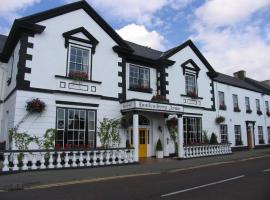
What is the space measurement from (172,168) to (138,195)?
6476 mm

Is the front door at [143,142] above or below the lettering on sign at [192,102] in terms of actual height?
below

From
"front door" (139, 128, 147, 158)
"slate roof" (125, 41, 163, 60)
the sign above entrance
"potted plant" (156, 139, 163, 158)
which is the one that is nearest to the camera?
the sign above entrance

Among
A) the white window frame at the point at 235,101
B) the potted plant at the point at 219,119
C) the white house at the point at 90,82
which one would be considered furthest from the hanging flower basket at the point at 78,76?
the white window frame at the point at 235,101

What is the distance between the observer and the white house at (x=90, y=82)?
13.5 meters

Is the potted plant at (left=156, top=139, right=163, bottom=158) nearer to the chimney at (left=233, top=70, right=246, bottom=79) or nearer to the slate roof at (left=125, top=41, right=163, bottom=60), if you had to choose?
the slate roof at (left=125, top=41, right=163, bottom=60)

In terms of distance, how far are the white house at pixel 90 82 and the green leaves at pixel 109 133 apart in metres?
0.33

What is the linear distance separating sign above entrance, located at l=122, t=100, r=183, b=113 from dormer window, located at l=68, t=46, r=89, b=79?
9.44 ft

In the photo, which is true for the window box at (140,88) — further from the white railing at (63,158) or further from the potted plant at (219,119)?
the potted plant at (219,119)

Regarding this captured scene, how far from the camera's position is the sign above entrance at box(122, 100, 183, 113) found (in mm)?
15336

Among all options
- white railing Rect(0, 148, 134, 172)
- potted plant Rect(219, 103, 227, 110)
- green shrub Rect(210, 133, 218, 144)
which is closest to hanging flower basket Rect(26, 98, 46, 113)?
white railing Rect(0, 148, 134, 172)

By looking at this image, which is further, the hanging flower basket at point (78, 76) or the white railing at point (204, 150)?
the white railing at point (204, 150)

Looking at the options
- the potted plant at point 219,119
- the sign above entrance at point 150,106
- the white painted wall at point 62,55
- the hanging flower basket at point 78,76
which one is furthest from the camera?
the potted plant at point 219,119

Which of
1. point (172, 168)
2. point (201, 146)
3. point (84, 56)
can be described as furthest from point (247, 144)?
point (84, 56)

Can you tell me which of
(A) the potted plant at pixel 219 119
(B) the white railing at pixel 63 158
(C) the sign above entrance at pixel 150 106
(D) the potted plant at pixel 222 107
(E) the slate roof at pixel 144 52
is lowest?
(B) the white railing at pixel 63 158
